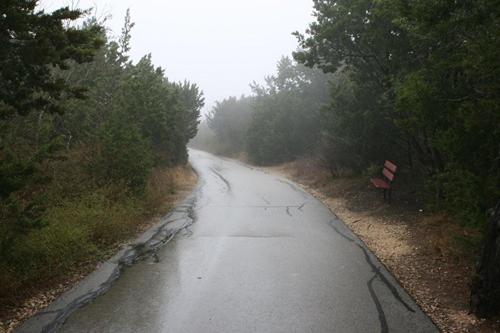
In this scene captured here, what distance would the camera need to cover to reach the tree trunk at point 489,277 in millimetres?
5078

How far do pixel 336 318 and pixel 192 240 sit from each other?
4640 millimetres

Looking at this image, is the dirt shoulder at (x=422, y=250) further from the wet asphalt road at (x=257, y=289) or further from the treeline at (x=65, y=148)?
the treeline at (x=65, y=148)

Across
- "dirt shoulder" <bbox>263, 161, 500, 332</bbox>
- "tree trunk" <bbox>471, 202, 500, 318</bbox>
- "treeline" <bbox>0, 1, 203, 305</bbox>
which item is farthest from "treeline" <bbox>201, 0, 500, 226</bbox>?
"treeline" <bbox>0, 1, 203, 305</bbox>

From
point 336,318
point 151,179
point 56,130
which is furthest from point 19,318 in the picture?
point 151,179

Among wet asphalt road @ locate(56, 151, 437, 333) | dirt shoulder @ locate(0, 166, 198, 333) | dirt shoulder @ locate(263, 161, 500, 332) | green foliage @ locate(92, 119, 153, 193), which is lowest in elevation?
dirt shoulder @ locate(0, 166, 198, 333)

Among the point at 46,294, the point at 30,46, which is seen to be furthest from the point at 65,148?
the point at 30,46

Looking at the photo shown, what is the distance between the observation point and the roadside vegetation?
21.1 ft

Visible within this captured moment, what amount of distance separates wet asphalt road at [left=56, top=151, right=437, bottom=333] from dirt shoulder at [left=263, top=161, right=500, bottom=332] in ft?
0.97

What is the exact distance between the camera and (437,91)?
26.3 feet

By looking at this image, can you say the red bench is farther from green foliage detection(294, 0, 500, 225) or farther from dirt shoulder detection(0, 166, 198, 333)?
dirt shoulder detection(0, 166, 198, 333)

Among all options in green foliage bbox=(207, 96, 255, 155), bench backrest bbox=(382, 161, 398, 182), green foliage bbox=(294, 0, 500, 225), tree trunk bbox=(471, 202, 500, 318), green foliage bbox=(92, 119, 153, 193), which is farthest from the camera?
green foliage bbox=(207, 96, 255, 155)

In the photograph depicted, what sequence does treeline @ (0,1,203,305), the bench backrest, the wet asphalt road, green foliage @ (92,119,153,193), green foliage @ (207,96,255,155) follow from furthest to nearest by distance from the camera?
1. green foliage @ (207,96,255,155)
2. the bench backrest
3. green foliage @ (92,119,153,193)
4. treeline @ (0,1,203,305)
5. the wet asphalt road

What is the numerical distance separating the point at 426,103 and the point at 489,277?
3.87m

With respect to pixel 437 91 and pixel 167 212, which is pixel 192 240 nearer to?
pixel 167 212
